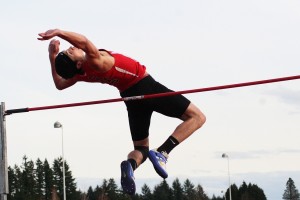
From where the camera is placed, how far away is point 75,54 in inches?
319

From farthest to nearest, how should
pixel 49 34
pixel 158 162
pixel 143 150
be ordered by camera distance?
pixel 143 150
pixel 158 162
pixel 49 34

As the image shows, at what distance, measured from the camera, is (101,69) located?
804cm

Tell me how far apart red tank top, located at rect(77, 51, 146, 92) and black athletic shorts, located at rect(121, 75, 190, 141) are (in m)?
0.09

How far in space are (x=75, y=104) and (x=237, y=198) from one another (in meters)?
90.1

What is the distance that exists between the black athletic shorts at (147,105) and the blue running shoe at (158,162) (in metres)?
0.50

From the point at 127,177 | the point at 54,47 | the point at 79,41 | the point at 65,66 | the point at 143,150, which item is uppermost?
the point at 54,47

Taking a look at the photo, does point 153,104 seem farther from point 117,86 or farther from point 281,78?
point 281,78

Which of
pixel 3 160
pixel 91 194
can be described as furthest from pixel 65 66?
pixel 91 194

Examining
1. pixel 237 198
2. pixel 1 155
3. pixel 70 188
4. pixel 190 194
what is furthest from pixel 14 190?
pixel 1 155

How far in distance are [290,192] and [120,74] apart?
124 metres

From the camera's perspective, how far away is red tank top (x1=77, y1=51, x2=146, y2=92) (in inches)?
321

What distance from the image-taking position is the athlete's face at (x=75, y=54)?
8.09m

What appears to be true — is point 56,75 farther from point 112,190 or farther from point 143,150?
point 112,190

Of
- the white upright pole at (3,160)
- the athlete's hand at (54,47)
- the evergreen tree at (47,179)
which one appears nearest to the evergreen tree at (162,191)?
the evergreen tree at (47,179)
